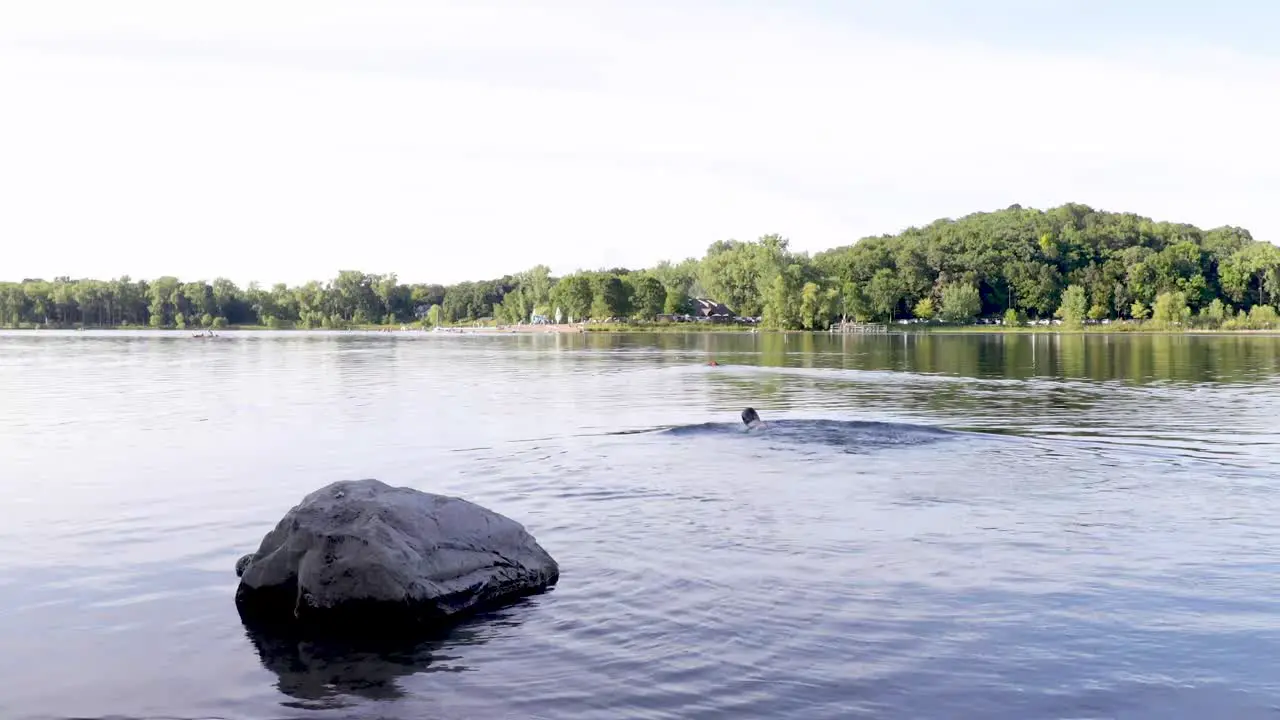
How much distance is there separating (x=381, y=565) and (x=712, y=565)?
14.5 feet

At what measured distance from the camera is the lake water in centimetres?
921

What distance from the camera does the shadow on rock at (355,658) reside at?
937 cm

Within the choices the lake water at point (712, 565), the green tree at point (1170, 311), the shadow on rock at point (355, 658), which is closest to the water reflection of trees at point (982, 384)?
the lake water at point (712, 565)

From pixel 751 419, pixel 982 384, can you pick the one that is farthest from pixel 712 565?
pixel 982 384

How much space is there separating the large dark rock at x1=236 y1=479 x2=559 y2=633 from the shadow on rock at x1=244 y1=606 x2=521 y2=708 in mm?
394

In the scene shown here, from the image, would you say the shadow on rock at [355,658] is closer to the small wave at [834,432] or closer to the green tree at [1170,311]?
the small wave at [834,432]

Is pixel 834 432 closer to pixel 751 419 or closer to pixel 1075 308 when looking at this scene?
pixel 751 419

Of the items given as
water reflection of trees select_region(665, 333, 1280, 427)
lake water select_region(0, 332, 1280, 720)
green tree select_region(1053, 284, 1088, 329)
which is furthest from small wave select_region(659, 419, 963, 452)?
green tree select_region(1053, 284, 1088, 329)

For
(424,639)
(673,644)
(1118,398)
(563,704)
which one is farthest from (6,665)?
(1118,398)

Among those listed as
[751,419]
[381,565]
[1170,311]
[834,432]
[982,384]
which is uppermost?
[1170,311]

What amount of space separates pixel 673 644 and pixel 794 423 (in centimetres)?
1971

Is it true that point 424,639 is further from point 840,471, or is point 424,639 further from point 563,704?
point 840,471

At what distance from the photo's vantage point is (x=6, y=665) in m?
9.95

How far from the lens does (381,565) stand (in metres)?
11.3
